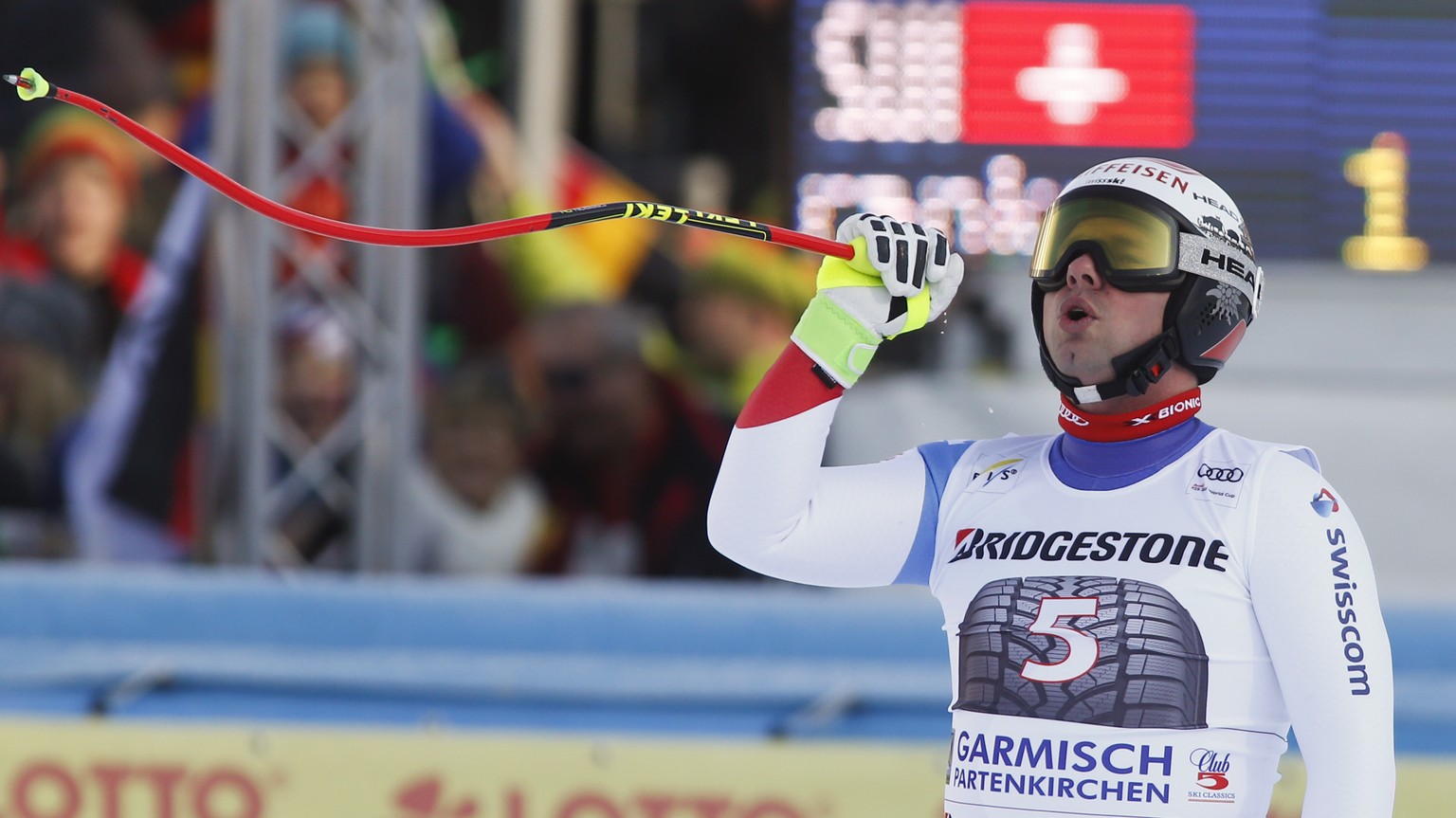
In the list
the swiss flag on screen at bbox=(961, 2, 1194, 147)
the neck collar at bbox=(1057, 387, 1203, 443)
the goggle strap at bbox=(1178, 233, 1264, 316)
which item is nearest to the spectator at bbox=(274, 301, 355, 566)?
Result: the swiss flag on screen at bbox=(961, 2, 1194, 147)

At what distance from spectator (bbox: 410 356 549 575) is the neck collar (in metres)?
3.58

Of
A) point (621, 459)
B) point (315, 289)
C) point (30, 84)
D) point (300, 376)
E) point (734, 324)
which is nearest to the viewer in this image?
point (30, 84)

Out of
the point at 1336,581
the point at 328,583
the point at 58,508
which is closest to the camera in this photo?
the point at 1336,581

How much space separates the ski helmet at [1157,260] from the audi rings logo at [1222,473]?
0.46ft

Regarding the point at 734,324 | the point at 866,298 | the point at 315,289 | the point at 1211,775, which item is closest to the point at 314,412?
the point at 315,289

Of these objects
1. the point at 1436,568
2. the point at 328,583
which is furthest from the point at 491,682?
the point at 1436,568

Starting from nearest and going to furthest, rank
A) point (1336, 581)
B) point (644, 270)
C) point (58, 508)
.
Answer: point (1336, 581), point (58, 508), point (644, 270)

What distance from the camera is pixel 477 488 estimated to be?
589cm

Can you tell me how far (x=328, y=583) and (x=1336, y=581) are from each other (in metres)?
2.98

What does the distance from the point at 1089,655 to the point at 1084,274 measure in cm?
53

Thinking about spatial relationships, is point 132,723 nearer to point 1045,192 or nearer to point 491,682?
point 491,682

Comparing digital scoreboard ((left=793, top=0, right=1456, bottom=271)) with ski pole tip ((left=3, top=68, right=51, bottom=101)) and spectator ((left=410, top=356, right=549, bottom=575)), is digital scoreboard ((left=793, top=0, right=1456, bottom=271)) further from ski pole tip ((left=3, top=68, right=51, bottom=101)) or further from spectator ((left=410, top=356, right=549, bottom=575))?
ski pole tip ((left=3, top=68, right=51, bottom=101))

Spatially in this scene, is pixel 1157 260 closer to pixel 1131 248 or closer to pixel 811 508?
pixel 1131 248

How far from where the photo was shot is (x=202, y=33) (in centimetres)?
817
